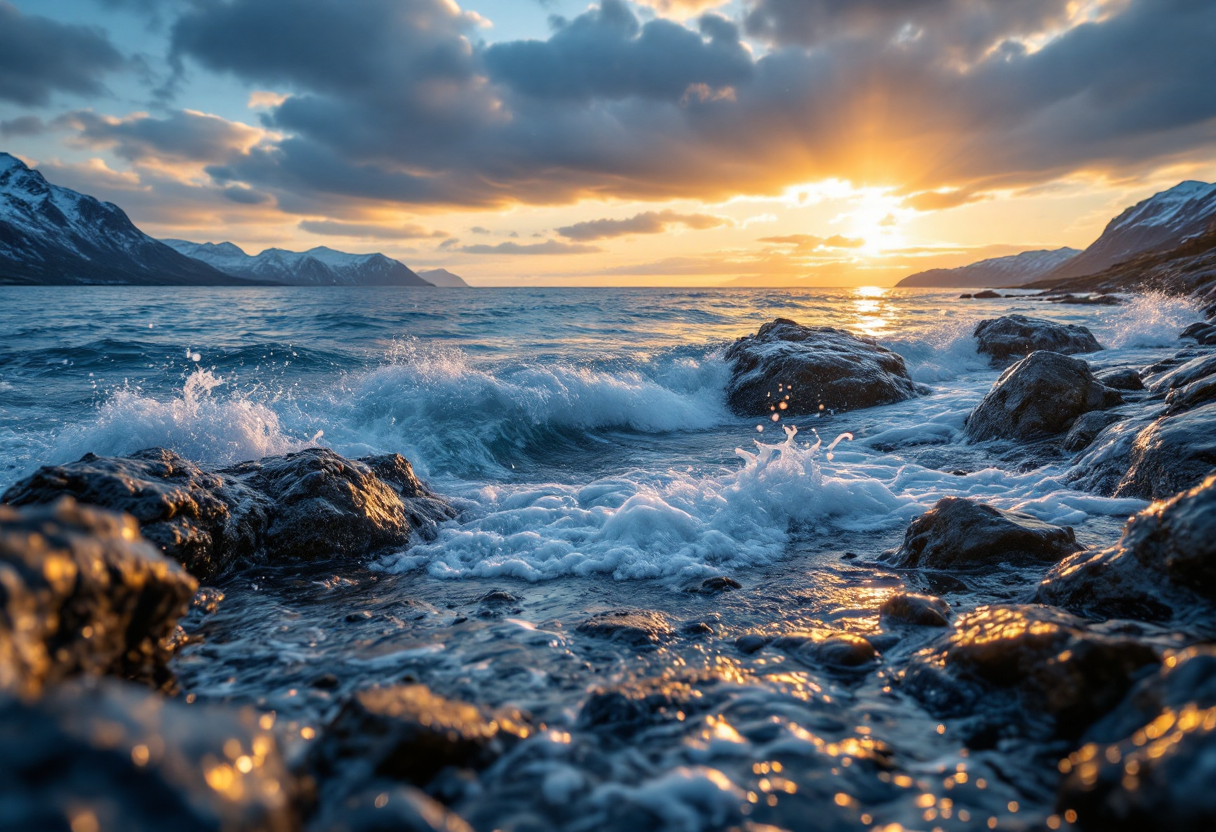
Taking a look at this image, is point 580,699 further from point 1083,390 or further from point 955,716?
point 1083,390

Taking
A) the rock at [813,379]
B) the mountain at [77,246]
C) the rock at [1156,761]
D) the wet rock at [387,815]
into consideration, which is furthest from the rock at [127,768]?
the mountain at [77,246]

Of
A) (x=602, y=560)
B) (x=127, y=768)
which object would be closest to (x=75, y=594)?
(x=127, y=768)

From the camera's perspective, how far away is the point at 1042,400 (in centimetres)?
851

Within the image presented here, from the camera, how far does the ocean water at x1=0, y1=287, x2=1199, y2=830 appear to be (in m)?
2.27

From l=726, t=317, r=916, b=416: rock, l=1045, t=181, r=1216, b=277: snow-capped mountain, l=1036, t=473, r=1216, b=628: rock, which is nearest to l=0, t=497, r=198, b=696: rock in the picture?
l=1036, t=473, r=1216, b=628: rock

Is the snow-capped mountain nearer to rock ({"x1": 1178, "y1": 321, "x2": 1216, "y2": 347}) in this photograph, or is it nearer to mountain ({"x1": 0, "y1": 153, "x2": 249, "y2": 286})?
rock ({"x1": 1178, "y1": 321, "x2": 1216, "y2": 347})

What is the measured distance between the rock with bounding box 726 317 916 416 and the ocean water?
0.63 meters

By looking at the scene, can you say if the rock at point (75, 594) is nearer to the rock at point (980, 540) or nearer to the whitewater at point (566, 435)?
the whitewater at point (566, 435)

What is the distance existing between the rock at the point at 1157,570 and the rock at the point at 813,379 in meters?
9.36

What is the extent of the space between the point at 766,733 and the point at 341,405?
32.6 feet

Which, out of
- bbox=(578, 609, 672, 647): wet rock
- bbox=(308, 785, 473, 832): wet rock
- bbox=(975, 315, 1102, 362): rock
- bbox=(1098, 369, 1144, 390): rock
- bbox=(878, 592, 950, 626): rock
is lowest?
bbox=(578, 609, 672, 647): wet rock

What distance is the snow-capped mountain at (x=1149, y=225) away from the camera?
155 meters

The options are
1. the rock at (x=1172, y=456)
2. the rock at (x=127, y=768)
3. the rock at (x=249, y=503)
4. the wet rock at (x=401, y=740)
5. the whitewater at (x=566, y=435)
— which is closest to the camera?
the rock at (x=127, y=768)

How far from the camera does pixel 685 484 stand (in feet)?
21.8
